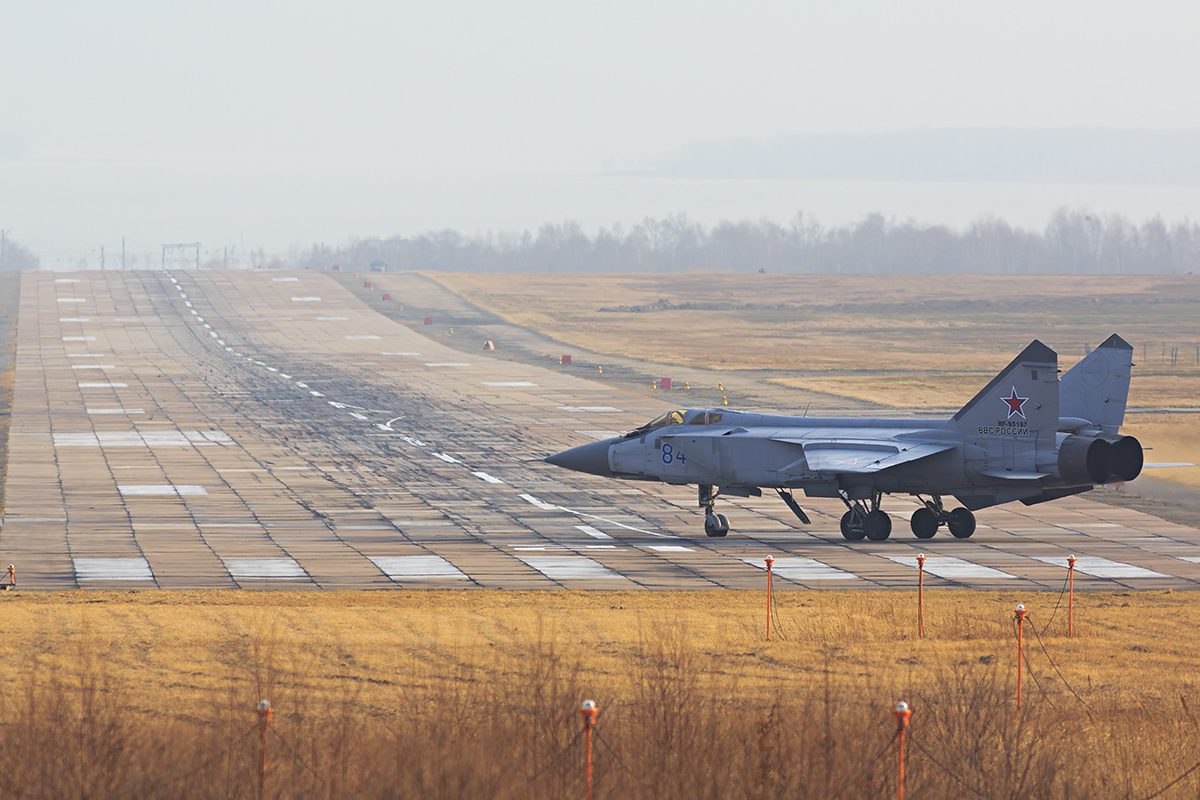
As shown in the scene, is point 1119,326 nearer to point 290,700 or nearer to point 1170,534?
point 1170,534

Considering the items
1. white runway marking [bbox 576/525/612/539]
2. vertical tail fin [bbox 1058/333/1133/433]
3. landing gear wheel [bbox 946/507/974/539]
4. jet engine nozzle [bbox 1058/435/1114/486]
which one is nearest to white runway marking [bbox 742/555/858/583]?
white runway marking [bbox 576/525/612/539]

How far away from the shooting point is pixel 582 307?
13875cm

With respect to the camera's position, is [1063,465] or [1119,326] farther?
[1119,326]

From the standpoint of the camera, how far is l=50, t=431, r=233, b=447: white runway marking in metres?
53.2

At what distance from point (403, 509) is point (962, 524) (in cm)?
1583

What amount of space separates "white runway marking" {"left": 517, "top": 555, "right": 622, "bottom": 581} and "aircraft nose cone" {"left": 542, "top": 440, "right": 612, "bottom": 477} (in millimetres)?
4743

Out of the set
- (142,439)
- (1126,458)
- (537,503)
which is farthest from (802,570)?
(142,439)

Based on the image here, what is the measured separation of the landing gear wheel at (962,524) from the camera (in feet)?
111

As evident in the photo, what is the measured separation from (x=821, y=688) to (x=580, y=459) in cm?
1837

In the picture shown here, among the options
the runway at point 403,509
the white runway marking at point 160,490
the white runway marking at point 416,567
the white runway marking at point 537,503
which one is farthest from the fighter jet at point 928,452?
the white runway marking at point 160,490

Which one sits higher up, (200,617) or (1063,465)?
(1063,465)

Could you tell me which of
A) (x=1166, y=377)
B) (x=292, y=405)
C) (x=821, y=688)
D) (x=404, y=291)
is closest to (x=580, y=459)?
(x=821, y=688)

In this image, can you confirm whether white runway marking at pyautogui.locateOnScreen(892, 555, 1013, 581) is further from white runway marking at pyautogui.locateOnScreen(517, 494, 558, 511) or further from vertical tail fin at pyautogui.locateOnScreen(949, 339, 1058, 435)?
white runway marking at pyautogui.locateOnScreen(517, 494, 558, 511)

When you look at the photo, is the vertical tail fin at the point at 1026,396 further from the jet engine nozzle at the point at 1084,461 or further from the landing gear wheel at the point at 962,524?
the landing gear wheel at the point at 962,524
